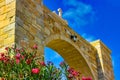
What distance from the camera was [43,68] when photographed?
472cm

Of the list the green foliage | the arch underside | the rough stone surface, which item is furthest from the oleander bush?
the arch underside

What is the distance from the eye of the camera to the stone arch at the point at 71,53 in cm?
1030

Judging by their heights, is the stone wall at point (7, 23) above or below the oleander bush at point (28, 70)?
above

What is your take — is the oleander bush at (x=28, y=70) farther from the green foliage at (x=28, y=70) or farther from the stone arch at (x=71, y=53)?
the stone arch at (x=71, y=53)

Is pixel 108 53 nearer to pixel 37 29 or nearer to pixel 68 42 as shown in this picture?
pixel 68 42

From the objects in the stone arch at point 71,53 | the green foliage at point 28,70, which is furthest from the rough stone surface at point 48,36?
the green foliage at point 28,70

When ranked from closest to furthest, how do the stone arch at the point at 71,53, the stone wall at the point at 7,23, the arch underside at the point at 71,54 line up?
the stone wall at the point at 7,23
the stone arch at the point at 71,53
the arch underside at the point at 71,54

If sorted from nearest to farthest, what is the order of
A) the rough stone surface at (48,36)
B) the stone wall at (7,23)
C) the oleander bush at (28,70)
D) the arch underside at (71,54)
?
the oleander bush at (28,70)
the stone wall at (7,23)
the rough stone surface at (48,36)
the arch underside at (71,54)

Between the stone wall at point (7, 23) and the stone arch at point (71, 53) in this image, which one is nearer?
the stone wall at point (7, 23)

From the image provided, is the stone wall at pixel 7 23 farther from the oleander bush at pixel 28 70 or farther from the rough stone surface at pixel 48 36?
the oleander bush at pixel 28 70

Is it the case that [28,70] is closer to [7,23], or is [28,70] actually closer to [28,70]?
→ [28,70]

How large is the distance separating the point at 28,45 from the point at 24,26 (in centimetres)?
50

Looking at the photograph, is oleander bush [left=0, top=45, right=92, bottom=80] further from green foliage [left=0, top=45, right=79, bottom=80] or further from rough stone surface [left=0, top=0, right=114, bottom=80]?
rough stone surface [left=0, top=0, right=114, bottom=80]

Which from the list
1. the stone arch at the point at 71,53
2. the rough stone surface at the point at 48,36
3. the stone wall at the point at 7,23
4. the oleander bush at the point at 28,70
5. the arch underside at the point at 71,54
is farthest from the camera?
the arch underside at the point at 71,54
